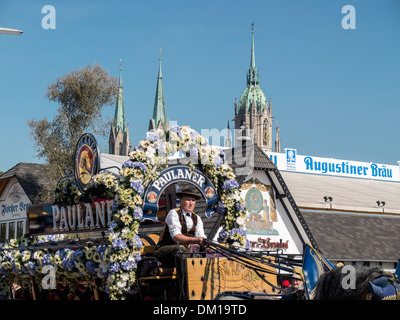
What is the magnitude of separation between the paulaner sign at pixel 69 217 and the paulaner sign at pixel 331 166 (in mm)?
37722

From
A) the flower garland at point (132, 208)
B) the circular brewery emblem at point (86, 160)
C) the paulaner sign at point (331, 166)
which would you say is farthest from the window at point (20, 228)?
the paulaner sign at point (331, 166)

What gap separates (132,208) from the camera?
10930 millimetres

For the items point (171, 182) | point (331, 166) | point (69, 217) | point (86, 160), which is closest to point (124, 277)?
point (171, 182)

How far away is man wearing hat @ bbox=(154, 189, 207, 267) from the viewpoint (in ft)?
33.6

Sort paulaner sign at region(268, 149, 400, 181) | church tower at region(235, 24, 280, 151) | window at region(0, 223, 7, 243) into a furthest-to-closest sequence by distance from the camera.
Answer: church tower at region(235, 24, 280, 151) → paulaner sign at region(268, 149, 400, 181) → window at region(0, 223, 7, 243)

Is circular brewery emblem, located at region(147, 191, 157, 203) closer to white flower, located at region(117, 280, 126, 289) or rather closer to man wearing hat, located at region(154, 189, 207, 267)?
man wearing hat, located at region(154, 189, 207, 267)

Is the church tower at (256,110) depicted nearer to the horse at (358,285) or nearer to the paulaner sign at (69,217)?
the paulaner sign at (69,217)

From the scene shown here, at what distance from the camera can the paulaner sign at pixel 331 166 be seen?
53537 mm

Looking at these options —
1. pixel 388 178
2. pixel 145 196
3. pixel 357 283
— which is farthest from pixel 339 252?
pixel 388 178

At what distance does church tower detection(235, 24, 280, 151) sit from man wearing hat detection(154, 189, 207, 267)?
16540cm

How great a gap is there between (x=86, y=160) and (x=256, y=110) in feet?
547

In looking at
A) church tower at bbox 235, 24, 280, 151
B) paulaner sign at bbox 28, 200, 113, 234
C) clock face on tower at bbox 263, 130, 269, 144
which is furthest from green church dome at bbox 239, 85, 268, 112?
paulaner sign at bbox 28, 200, 113, 234

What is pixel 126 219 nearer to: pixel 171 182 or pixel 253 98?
pixel 171 182
